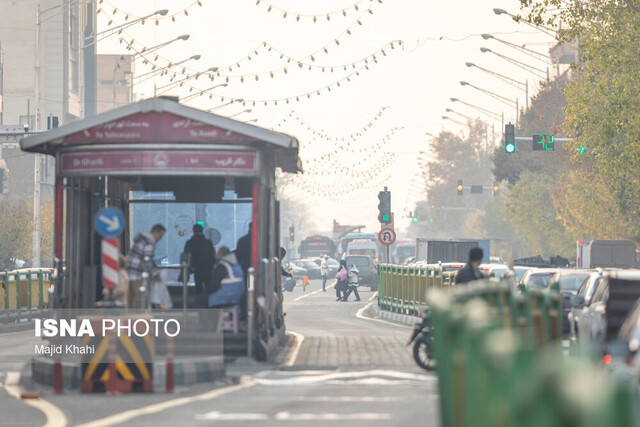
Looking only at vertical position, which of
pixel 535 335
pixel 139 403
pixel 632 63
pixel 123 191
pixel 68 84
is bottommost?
pixel 139 403

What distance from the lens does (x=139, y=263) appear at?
19.1 m

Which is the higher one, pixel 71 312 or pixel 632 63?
pixel 632 63

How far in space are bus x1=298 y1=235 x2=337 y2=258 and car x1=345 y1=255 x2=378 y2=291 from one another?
44.5 metres

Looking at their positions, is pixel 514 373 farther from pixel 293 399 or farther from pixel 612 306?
pixel 612 306

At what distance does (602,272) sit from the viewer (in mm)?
20609

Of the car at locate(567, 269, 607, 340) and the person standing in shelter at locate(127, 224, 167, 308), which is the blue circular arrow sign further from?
the car at locate(567, 269, 607, 340)

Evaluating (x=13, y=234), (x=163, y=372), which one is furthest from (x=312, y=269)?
(x=163, y=372)

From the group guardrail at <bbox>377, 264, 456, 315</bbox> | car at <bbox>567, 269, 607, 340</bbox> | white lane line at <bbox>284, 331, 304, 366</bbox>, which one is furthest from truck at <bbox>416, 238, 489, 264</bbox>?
car at <bbox>567, 269, 607, 340</bbox>

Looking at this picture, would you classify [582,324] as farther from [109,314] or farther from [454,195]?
[454,195]

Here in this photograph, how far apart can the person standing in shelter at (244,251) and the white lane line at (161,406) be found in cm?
549

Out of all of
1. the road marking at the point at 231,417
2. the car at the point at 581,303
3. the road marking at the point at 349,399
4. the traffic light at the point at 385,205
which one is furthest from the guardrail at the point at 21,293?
the road marking at the point at 231,417

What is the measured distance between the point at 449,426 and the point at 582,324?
8.80m

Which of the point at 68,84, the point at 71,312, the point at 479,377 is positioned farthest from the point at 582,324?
the point at 68,84

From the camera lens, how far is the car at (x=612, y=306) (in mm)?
13938
